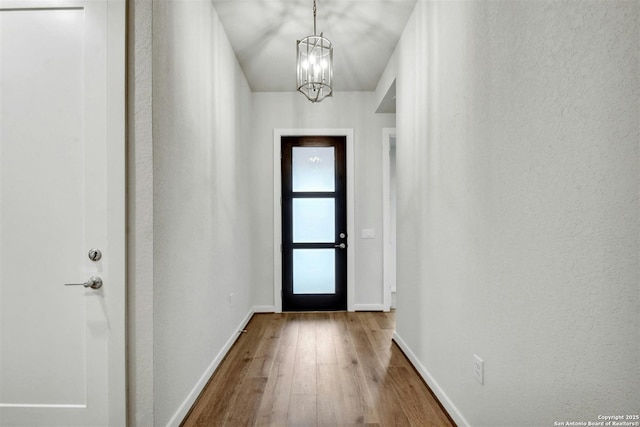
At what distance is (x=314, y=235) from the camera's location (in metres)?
4.03

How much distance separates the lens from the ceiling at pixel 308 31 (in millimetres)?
2436

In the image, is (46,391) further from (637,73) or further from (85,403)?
(637,73)

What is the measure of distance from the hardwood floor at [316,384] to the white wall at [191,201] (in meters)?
0.19

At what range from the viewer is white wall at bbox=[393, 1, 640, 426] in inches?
33.2

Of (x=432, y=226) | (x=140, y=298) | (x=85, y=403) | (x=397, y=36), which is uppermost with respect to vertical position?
(x=397, y=36)

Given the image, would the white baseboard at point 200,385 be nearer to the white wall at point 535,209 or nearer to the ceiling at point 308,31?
the white wall at point 535,209

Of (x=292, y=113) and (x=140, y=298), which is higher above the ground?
(x=292, y=113)

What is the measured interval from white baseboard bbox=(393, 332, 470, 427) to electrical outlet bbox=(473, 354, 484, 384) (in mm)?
310

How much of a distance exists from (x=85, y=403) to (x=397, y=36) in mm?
3306

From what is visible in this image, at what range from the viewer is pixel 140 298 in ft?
4.72

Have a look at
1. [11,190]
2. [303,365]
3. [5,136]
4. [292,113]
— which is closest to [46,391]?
[11,190]

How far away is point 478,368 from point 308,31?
9.06 feet

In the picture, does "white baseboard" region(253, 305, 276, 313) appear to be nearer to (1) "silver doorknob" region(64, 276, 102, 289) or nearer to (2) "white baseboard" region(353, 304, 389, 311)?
(2) "white baseboard" region(353, 304, 389, 311)

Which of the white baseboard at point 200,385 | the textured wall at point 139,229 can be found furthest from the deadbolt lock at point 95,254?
the white baseboard at point 200,385
